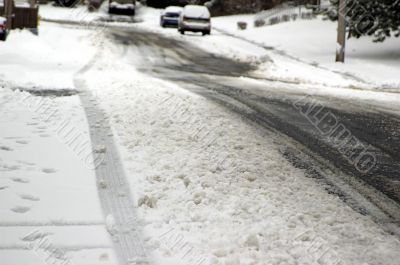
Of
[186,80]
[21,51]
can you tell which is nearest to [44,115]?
[186,80]

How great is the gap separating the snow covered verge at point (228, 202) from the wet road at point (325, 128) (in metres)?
0.33

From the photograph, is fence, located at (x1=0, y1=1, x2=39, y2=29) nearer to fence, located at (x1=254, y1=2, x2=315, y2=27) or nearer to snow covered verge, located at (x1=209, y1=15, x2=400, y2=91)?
snow covered verge, located at (x1=209, y1=15, x2=400, y2=91)

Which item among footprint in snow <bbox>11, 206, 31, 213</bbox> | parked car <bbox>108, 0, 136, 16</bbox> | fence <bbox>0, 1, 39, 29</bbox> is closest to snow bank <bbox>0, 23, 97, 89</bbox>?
fence <bbox>0, 1, 39, 29</bbox>

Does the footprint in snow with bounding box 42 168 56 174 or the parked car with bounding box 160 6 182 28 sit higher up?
the parked car with bounding box 160 6 182 28

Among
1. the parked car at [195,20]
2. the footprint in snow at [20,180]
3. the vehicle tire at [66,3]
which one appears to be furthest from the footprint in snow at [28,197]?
the vehicle tire at [66,3]

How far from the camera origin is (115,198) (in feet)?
15.6

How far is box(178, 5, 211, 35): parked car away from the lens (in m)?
26.4

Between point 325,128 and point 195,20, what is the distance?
19317 mm

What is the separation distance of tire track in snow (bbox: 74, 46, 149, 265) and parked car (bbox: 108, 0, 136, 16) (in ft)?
108

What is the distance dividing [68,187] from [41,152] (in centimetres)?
114

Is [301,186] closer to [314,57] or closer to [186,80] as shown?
[186,80]

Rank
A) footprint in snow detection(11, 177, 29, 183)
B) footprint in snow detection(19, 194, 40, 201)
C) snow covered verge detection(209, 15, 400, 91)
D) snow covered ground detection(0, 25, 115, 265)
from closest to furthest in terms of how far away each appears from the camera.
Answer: snow covered ground detection(0, 25, 115, 265) < footprint in snow detection(19, 194, 40, 201) < footprint in snow detection(11, 177, 29, 183) < snow covered verge detection(209, 15, 400, 91)

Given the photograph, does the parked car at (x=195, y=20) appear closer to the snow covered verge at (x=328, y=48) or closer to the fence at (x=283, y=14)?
the snow covered verge at (x=328, y=48)

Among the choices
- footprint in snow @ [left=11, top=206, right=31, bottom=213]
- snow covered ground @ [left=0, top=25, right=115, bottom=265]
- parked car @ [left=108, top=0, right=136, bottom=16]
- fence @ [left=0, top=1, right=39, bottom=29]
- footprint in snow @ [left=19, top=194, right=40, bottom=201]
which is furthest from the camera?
parked car @ [left=108, top=0, right=136, bottom=16]
